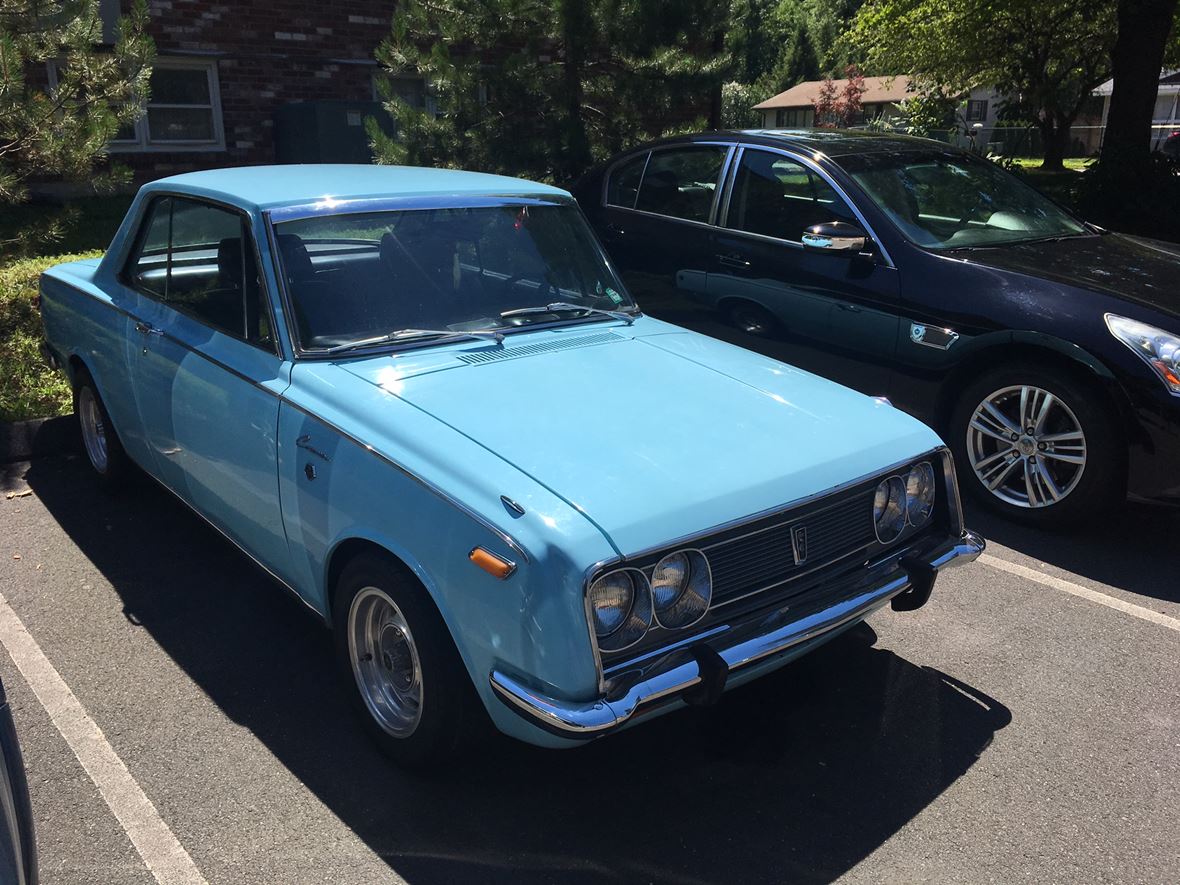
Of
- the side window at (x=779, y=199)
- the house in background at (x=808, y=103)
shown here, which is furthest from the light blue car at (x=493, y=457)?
the house in background at (x=808, y=103)

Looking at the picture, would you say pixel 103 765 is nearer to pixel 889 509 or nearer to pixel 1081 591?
pixel 889 509

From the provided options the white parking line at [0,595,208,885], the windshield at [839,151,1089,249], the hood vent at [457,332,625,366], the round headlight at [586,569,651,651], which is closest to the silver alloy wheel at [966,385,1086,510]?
the windshield at [839,151,1089,249]

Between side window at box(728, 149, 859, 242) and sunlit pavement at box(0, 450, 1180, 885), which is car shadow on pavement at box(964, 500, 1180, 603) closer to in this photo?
sunlit pavement at box(0, 450, 1180, 885)

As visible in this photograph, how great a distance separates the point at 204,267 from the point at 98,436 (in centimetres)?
161

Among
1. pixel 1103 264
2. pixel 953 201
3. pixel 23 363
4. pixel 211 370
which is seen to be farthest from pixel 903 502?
pixel 23 363

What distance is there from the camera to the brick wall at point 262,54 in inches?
529

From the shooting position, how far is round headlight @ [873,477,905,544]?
3.18m

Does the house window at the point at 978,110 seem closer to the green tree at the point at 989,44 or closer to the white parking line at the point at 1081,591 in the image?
the green tree at the point at 989,44

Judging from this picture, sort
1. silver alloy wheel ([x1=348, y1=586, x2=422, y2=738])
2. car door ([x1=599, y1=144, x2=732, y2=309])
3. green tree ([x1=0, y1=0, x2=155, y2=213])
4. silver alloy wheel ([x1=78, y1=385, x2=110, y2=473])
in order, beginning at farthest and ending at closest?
green tree ([x1=0, y1=0, x2=155, y2=213]) → car door ([x1=599, y1=144, x2=732, y2=309]) → silver alloy wheel ([x1=78, y1=385, x2=110, y2=473]) → silver alloy wheel ([x1=348, y1=586, x2=422, y2=738])

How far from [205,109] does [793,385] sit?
12830mm

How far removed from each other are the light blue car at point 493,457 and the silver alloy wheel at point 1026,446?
64.6 inches

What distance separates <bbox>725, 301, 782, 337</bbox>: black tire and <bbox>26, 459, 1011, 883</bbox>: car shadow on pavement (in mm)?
2287

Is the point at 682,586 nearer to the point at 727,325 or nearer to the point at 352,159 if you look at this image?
the point at 727,325

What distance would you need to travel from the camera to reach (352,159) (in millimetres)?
13836
